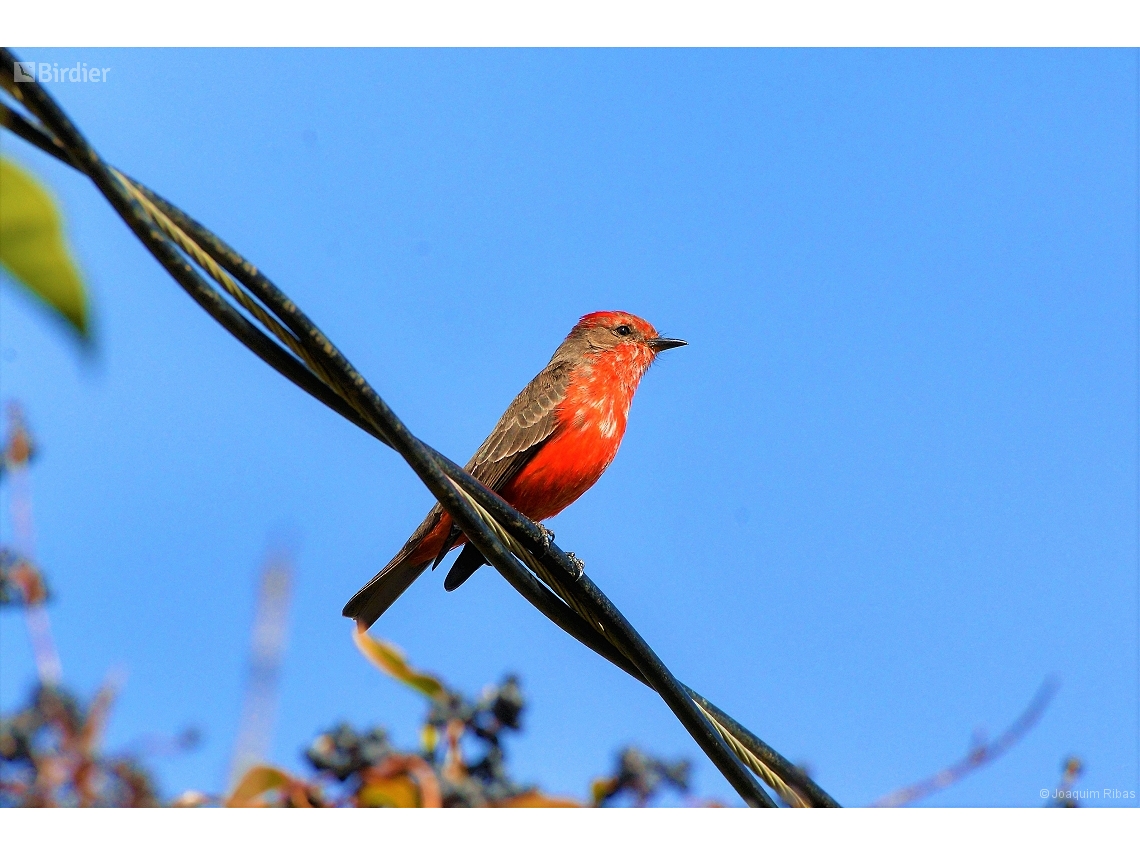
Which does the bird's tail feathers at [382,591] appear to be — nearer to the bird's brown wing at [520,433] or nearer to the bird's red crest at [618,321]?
the bird's brown wing at [520,433]

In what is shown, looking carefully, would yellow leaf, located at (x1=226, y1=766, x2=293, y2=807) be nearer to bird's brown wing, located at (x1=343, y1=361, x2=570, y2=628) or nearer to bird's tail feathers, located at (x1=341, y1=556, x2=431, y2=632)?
bird's brown wing, located at (x1=343, y1=361, x2=570, y2=628)

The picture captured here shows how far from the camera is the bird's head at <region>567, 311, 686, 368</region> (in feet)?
24.4

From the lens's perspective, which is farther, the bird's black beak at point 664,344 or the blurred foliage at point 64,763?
the bird's black beak at point 664,344

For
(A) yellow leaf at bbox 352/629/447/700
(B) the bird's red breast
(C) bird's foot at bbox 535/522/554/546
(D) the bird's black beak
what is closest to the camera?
(A) yellow leaf at bbox 352/629/447/700

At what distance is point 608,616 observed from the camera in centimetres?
314

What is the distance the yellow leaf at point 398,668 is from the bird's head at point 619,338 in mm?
5441

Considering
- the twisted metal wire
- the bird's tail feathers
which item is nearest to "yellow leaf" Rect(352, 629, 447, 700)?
the twisted metal wire

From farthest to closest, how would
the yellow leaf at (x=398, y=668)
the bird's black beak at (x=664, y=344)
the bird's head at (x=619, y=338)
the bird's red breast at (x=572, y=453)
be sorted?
the bird's black beak at (x=664, y=344)
the bird's head at (x=619, y=338)
the bird's red breast at (x=572, y=453)
the yellow leaf at (x=398, y=668)

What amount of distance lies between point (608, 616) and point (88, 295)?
2.42 m

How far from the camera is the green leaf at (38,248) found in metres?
0.85

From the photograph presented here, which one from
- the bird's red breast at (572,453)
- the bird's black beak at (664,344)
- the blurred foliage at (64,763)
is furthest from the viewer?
the bird's black beak at (664,344)

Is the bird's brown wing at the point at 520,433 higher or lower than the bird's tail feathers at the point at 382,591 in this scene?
higher

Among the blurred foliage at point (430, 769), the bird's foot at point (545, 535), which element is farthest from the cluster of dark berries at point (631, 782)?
the bird's foot at point (545, 535)

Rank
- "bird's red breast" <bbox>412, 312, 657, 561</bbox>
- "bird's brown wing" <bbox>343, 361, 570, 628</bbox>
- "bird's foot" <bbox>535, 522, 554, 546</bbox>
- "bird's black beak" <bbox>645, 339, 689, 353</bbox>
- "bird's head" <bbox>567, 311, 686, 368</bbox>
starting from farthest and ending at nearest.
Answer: "bird's black beak" <bbox>645, 339, 689, 353</bbox> → "bird's head" <bbox>567, 311, 686, 368</bbox> → "bird's red breast" <bbox>412, 312, 657, 561</bbox> → "bird's brown wing" <bbox>343, 361, 570, 628</bbox> → "bird's foot" <bbox>535, 522, 554, 546</bbox>
